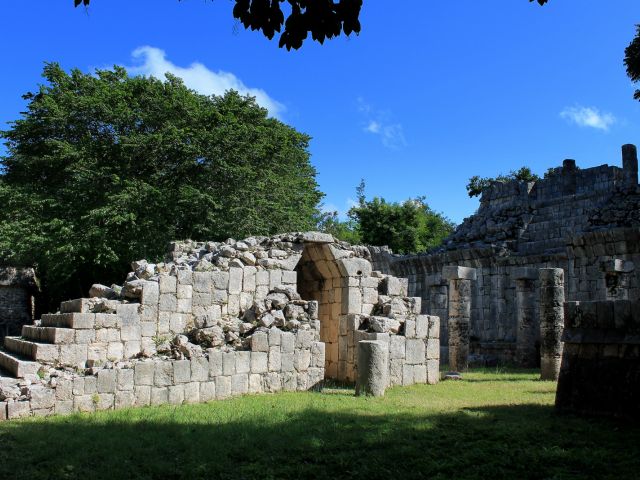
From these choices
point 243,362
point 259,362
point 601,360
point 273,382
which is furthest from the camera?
point 273,382

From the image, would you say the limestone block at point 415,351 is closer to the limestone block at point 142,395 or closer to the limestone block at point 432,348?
the limestone block at point 432,348

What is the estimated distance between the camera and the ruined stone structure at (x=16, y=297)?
29.5 metres

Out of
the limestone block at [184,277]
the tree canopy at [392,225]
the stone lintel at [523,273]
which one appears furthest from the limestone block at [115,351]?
the tree canopy at [392,225]

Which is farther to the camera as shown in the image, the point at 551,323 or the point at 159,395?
the point at 551,323

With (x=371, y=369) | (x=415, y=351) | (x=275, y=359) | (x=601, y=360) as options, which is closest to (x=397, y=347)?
(x=415, y=351)

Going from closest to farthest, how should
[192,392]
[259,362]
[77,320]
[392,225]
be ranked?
[192,392] → [77,320] → [259,362] → [392,225]

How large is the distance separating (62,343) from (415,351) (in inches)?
285

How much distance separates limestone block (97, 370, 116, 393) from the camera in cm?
988

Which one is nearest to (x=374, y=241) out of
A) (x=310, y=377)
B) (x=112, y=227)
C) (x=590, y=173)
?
(x=590, y=173)

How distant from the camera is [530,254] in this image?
2169 centimetres

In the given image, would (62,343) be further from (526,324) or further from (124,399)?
(526,324)

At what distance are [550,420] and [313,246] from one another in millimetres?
7772

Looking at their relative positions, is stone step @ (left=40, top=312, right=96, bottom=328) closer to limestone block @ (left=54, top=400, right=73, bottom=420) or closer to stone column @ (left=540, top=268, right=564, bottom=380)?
limestone block @ (left=54, top=400, right=73, bottom=420)

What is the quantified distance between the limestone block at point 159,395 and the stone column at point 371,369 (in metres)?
3.44
